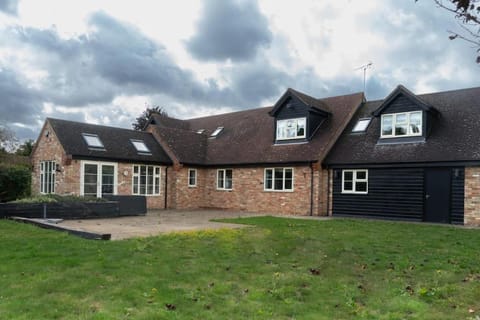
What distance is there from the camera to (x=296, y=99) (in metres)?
22.2

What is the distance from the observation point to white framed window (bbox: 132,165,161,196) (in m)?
22.2

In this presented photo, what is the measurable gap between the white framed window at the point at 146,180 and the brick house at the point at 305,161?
0.19 feet

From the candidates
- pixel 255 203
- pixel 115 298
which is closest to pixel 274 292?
pixel 115 298

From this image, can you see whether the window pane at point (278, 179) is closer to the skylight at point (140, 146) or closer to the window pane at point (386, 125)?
the window pane at point (386, 125)

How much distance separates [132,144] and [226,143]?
5.83 meters

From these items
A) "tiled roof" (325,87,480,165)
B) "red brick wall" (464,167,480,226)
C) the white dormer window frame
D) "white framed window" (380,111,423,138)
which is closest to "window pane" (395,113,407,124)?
"white framed window" (380,111,423,138)

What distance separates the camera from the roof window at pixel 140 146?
23.0 meters

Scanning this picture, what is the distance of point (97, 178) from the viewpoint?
811 inches

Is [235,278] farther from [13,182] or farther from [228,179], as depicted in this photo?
[228,179]

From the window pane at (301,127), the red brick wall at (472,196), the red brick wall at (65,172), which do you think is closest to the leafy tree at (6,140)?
the red brick wall at (65,172)

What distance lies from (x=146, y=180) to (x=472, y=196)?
15776mm

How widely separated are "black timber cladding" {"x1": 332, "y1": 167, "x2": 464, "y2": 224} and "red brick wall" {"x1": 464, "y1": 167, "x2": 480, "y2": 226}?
187 mm

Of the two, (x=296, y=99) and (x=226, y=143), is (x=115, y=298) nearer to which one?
(x=296, y=99)

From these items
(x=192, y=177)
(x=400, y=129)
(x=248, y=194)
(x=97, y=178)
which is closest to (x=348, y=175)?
(x=400, y=129)
